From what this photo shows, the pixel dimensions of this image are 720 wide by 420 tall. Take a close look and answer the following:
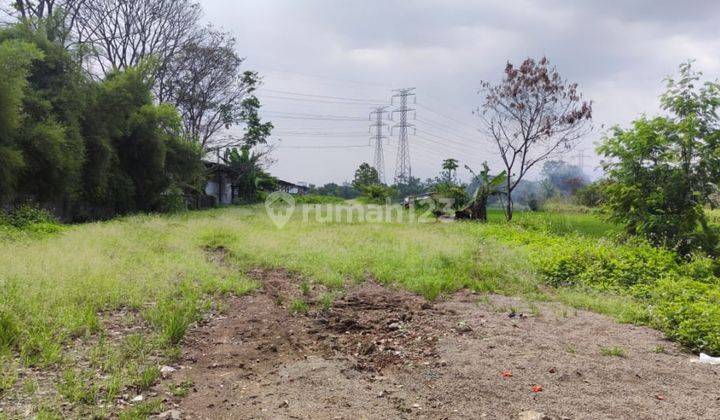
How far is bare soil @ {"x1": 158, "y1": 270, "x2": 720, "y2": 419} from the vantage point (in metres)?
2.69

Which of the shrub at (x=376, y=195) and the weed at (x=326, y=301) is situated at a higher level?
the shrub at (x=376, y=195)

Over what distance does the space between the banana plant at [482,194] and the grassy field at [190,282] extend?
6.12 m

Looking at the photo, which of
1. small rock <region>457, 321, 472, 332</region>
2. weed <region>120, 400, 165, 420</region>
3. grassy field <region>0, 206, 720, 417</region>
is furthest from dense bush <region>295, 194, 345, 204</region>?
weed <region>120, 400, 165, 420</region>

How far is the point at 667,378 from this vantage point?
3.06 meters

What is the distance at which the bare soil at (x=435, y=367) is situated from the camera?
8.81 ft

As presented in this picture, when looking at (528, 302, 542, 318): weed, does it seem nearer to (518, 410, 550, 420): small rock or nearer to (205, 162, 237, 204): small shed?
(518, 410, 550, 420): small rock

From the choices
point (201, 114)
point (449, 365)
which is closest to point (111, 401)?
point (449, 365)

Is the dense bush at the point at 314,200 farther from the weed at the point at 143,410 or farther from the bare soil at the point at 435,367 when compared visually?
the weed at the point at 143,410

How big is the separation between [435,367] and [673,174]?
267 inches

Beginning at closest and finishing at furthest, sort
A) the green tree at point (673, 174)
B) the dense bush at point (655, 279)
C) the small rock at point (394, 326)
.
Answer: the dense bush at point (655, 279), the small rock at point (394, 326), the green tree at point (673, 174)

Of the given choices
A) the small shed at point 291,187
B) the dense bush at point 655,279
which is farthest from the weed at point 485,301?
the small shed at point 291,187

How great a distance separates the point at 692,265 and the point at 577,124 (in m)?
10.7

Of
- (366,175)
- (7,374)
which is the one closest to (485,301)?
(7,374)

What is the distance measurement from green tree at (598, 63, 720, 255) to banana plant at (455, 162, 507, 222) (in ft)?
26.6
